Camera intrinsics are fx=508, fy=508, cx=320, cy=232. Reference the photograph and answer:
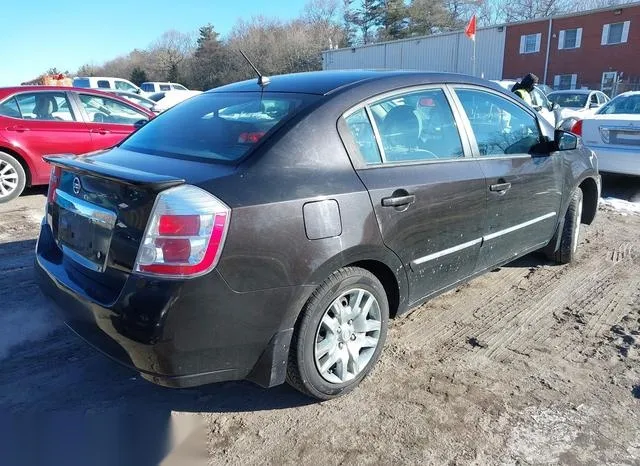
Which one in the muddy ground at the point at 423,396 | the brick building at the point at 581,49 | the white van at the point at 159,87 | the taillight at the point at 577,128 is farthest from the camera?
the white van at the point at 159,87

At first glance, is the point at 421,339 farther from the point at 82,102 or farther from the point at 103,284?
the point at 82,102

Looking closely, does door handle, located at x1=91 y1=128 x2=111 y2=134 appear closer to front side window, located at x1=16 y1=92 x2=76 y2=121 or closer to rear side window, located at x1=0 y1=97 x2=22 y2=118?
front side window, located at x1=16 y1=92 x2=76 y2=121

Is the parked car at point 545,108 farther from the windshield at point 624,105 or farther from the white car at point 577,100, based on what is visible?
the white car at point 577,100

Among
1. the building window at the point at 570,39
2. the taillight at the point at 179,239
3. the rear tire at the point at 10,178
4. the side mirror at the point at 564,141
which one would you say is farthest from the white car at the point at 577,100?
the building window at the point at 570,39

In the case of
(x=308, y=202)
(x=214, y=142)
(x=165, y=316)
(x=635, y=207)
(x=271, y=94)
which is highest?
(x=271, y=94)

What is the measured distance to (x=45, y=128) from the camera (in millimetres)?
6941

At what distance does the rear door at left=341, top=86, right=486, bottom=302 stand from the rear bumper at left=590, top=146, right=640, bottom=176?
4.86 meters

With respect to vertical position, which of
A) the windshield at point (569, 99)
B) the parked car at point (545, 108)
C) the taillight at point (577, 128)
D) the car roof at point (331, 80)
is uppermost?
the car roof at point (331, 80)

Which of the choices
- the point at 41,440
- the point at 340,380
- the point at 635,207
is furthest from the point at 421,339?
the point at 635,207

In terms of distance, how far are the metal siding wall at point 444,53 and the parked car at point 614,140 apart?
89.9 ft

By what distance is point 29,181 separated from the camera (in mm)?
6980

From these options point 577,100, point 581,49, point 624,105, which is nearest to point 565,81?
point 581,49

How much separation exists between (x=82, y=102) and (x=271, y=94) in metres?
5.47

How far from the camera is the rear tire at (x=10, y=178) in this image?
6.69 m
